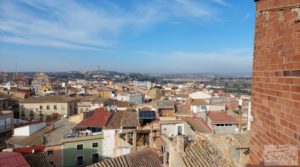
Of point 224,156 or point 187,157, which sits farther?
point 187,157

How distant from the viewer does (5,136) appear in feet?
101

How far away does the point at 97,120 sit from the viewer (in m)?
27.3

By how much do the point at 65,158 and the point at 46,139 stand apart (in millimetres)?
2832

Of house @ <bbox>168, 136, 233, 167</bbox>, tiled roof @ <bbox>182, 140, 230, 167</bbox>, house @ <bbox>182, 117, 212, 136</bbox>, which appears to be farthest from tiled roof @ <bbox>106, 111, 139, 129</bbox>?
tiled roof @ <bbox>182, 140, 230, 167</bbox>

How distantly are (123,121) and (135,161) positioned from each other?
10.6 m

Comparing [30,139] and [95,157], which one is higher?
[30,139]

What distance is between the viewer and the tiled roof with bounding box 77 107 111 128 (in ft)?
87.0

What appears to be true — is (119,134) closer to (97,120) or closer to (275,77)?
(97,120)

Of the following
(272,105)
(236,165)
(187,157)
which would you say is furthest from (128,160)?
(272,105)

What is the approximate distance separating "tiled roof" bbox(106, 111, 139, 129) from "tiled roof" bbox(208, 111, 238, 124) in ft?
25.5

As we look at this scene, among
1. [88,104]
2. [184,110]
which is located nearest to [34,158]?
[184,110]

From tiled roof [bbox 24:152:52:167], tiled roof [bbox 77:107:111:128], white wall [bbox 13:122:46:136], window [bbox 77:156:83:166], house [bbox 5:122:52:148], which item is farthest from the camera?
white wall [bbox 13:122:46:136]

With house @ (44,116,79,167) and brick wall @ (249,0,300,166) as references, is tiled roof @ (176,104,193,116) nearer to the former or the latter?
house @ (44,116,79,167)

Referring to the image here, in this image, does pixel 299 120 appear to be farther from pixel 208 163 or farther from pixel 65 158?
pixel 65 158
